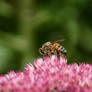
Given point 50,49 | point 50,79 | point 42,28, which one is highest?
point 42,28

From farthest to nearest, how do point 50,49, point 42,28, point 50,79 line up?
1. point 42,28
2. point 50,49
3. point 50,79

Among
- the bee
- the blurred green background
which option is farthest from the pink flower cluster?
the blurred green background

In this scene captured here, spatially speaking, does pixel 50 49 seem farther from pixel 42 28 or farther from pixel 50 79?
pixel 42 28

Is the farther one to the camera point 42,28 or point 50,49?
point 42,28

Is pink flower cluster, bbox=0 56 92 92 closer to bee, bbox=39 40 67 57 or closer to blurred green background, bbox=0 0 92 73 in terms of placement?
bee, bbox=39 40 67 57

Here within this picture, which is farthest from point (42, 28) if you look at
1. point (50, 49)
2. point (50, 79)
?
point (50, 79)

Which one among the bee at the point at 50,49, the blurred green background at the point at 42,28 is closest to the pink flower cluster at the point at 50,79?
the bee at the point at 50,49
